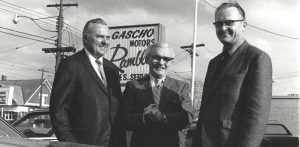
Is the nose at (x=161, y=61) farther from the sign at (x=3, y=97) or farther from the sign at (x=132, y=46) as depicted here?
the sign at (x=3, y=97)

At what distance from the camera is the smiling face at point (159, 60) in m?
3.56

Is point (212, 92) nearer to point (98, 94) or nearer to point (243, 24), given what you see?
point (243, 24)

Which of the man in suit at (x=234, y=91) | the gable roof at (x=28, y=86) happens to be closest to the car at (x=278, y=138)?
the man in suit at (x=234, y=91)

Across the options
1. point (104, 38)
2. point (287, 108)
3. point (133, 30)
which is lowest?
point (287, 108)

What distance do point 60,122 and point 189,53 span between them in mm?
39999

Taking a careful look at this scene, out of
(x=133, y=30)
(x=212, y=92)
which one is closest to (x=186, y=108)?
(x=212, y=92)

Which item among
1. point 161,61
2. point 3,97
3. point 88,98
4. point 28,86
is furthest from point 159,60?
point 28,86

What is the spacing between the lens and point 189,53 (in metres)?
42.9

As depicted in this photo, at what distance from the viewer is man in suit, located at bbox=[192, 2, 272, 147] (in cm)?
271

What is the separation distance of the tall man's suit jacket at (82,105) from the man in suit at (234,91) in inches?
28.4

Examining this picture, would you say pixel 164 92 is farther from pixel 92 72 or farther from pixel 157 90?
pixel 92 72

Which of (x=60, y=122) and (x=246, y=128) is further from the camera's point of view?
(x=60, y=122)

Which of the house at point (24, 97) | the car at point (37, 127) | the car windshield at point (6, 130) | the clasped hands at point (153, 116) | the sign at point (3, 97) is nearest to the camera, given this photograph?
the clasped hands at point (153, 116)

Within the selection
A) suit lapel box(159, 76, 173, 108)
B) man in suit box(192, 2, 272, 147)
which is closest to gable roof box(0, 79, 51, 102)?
suit lapel box(159, 76, 173, 108)
